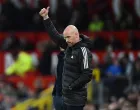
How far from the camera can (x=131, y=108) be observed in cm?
1169

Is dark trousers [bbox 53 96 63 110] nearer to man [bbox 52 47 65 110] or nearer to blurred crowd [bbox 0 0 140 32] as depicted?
man [bbox 52 47 65 110]

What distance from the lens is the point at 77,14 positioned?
21.2 metres

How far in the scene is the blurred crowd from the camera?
21.1 metres

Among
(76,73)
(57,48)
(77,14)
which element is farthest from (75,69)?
(77,14)

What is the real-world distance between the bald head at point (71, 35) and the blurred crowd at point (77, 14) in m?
11.4

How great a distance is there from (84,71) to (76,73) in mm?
136

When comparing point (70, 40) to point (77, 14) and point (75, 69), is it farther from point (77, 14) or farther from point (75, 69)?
point (77, 14)

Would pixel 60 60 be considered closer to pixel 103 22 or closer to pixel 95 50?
pixel 95 50

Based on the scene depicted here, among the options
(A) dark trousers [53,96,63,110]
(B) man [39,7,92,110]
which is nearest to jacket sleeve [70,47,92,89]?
(B) man [39,7,92,110]

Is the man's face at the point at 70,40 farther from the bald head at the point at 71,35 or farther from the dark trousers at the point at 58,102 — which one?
the dark trousers at the point at 58,102

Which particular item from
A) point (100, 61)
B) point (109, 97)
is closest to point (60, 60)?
point (109, 97)

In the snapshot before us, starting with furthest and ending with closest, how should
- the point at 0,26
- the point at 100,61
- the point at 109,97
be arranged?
the point at 0,26
the point at 100,61
the point at 109,97

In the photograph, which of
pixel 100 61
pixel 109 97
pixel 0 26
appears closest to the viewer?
pixel 109 97

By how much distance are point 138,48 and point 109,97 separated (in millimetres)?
4894
